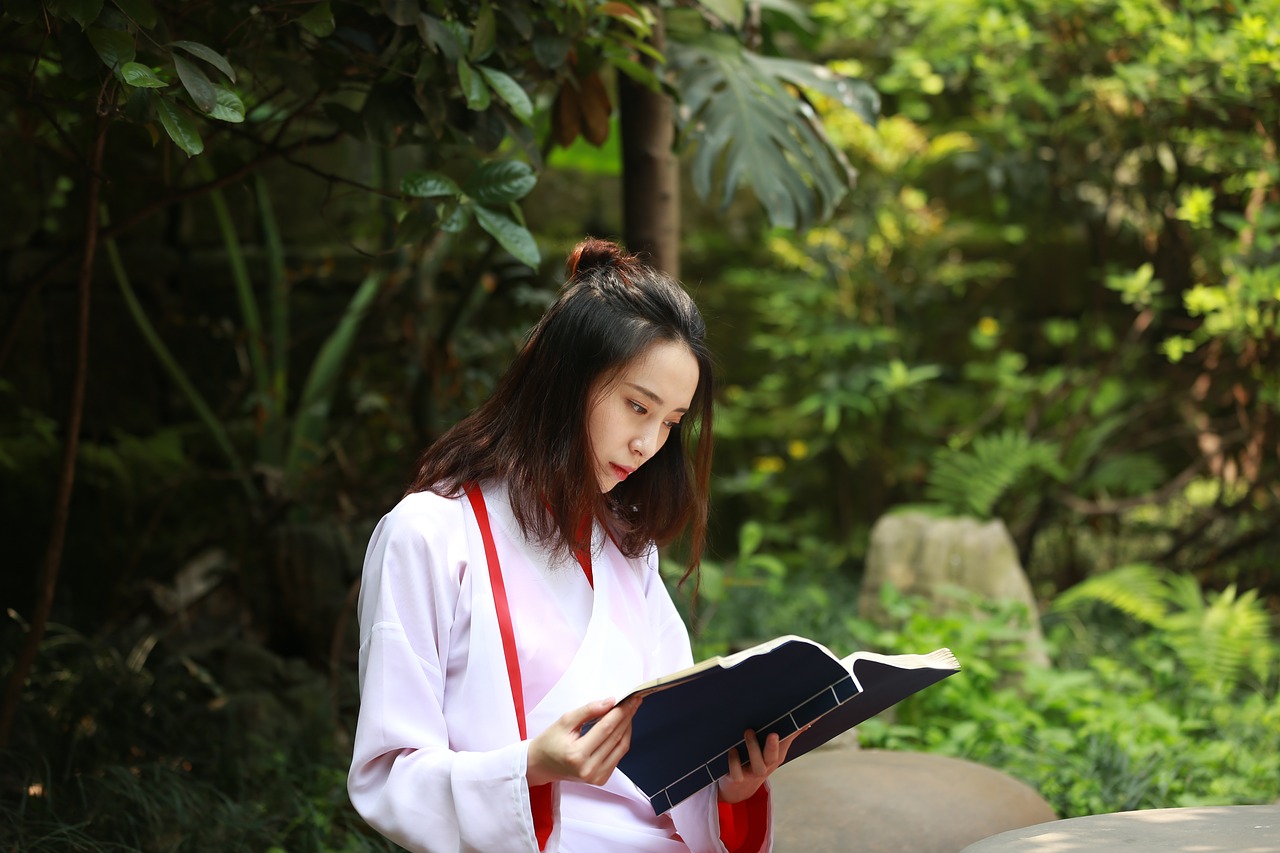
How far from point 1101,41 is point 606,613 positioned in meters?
3.37

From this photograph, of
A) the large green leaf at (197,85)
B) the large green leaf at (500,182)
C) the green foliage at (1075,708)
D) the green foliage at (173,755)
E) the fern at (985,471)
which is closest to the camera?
the large green leaf at (197,85)

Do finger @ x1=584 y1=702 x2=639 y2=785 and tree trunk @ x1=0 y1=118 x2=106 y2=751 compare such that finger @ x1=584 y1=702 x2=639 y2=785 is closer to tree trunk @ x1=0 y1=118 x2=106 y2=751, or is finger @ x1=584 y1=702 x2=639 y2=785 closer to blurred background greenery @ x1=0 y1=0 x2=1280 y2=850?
blurred background greenery @ x1=0 y1=0 x2=1280 y2=850

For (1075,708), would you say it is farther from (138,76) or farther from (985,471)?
(138,76)

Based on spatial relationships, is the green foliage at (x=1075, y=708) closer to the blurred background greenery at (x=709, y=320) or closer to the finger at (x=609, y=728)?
the blurred background greenery at (x=709, y=320)

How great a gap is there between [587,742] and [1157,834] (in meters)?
0.77

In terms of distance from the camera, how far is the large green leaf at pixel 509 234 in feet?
5.97

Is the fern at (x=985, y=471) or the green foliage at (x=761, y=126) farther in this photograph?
the fern at (x=985, y=471)

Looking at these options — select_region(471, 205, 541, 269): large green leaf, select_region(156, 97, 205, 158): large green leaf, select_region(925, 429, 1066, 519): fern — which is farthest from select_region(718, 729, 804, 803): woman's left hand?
select_region(925, 429, 1066, 519): fern

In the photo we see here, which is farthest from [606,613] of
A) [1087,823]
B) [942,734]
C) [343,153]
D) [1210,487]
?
[1210,487]

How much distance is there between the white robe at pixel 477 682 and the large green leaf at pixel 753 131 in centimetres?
108

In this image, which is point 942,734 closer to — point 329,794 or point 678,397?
point 329,794

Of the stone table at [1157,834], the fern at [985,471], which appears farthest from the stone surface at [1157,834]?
the fern at [985,471]

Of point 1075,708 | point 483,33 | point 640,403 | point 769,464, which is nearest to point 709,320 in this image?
point 769,464

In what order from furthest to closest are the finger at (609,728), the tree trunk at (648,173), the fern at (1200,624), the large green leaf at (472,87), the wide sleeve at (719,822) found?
the fern at (1200,624)
the tree trunk at (648,173)
the large green leaf at (472,87)
the wide sleeve at (719,822)
the finger at (609,728)
